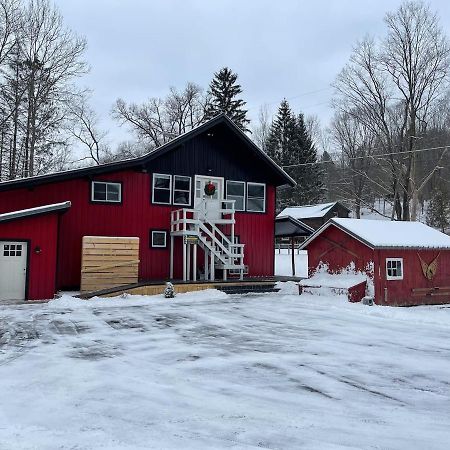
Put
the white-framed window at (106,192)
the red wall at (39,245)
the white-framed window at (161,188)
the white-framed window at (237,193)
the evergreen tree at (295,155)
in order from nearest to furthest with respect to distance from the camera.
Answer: the red wall at (39,245) < the white-framed window at (106,192) < the white-framed window at (161,188) < the white-framed window at (237,193) < the evergreen tree at (295,155)

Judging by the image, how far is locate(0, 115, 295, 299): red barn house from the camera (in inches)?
585

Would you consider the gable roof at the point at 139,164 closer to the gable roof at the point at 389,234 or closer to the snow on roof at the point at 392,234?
the gable roof at the point at 389,234

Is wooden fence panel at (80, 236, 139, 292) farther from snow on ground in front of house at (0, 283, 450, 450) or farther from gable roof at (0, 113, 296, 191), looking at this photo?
snow on ground in front of house at (0, 283, 450, 450)

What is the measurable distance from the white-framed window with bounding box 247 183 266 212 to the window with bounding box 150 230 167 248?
4.30 metres

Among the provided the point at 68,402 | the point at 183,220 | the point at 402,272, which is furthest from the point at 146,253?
the point at 68,402

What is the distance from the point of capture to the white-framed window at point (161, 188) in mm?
19250

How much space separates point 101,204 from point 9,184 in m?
3.38

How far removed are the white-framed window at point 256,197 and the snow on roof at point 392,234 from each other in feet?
16.7

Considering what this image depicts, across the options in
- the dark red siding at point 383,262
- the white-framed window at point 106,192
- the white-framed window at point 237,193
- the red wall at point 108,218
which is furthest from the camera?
the white-framed window at point 237,193

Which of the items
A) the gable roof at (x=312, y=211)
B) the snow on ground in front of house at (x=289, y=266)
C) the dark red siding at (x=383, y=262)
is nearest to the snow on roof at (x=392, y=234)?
the dark red siding at (x=383, y=262)

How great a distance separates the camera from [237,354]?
800 centimetres

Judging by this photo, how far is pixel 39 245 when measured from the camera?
14.9 meters

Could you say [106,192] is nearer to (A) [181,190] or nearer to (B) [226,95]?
Result: (A) [181,190]

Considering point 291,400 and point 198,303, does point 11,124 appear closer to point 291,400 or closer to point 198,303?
point 198,303
